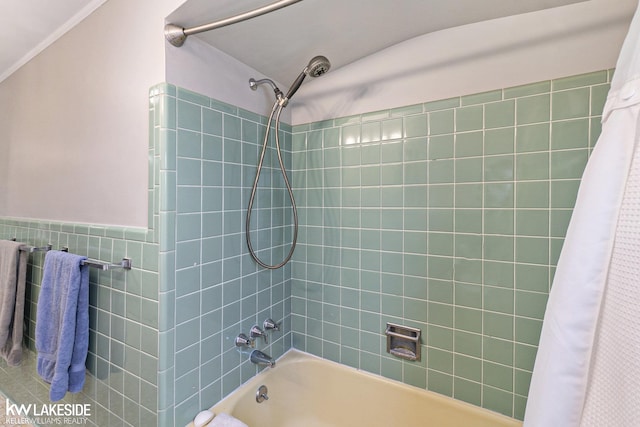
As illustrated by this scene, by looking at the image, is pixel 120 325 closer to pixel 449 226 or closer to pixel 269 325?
pixel 269 325

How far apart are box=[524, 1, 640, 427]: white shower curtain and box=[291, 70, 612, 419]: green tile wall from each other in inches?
21.2

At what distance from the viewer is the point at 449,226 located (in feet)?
4.03

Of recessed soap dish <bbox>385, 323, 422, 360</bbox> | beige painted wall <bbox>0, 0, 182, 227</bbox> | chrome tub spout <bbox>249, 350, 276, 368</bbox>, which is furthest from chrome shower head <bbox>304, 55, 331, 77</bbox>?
chrome tub spout <bbox>249, 350, 276, 368</bbox>

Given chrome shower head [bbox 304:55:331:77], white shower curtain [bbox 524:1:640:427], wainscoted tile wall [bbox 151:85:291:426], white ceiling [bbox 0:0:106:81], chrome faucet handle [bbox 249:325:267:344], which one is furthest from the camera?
chrome faucet handle [bbox 249:325:267:344]

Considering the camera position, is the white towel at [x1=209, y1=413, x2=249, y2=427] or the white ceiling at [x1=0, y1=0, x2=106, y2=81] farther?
the white ceiling at [x1=0, y1=0, x2=106, y2=81]

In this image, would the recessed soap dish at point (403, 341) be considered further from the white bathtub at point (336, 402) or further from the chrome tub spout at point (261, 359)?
the chrome tub spout at point (261, 359)

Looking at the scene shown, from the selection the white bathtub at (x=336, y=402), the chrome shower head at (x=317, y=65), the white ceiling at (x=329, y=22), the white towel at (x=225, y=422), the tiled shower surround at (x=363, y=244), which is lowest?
the white bathtub at (x=336, y=402)

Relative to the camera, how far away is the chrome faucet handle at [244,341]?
1.31m

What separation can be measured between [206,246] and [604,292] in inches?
48.9

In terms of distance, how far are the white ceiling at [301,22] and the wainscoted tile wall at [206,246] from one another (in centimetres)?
28

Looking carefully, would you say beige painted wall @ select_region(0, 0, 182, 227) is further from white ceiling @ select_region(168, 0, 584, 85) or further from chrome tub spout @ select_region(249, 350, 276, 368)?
chrome tub spout @ select_region(249, 350, 276, 368)

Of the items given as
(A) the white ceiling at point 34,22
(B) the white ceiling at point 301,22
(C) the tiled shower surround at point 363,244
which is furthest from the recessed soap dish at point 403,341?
(A) the white ceiling at point 34,22

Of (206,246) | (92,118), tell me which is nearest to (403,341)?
(206,246)

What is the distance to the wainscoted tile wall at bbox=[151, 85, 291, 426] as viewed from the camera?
3.32 feet
